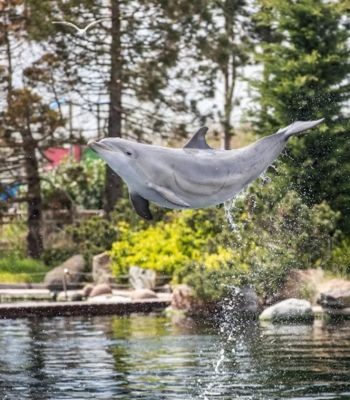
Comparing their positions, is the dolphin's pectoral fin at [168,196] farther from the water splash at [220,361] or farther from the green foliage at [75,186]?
the green foliage at [75,186]

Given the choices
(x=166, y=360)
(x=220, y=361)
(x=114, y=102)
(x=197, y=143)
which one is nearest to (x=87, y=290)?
(x=114, y=102)

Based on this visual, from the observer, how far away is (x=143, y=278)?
27.6 metres

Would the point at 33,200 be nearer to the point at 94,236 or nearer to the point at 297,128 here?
the point at 94,236

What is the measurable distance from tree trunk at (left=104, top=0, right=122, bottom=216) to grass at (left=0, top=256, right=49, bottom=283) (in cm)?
243

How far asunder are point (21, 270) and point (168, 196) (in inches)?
981

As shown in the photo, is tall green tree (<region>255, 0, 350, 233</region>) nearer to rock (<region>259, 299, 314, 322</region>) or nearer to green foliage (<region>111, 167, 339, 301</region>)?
green foliage (<region>111, 167, 339, 301</region>)

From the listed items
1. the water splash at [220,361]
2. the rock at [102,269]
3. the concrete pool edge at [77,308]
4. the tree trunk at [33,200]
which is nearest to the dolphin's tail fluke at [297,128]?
the water splash at [220,361]

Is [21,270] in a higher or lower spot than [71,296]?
higher

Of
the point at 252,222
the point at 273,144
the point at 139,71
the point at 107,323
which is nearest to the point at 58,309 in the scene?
the point at 107,323

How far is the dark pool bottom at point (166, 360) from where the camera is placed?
1467cm

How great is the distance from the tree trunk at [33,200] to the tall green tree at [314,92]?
8.33 m

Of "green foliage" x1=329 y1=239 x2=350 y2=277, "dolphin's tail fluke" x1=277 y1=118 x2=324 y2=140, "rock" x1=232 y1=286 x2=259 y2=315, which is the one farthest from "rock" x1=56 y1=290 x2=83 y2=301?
"dolphin's tail fluke" x1=277 y1=118 x2=324 y2=140

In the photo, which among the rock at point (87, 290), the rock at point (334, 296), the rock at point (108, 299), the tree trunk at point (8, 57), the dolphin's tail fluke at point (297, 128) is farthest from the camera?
the tree trunk at point (8, 57)

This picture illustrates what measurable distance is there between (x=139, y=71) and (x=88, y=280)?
7.95m
